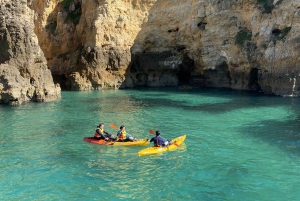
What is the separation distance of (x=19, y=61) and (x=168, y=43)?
21.4m

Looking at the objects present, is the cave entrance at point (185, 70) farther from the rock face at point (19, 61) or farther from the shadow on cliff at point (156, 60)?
the rock face at point (19, 61)

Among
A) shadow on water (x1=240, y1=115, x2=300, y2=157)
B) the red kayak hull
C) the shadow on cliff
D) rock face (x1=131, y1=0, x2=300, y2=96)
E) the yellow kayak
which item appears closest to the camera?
the yellow kayak

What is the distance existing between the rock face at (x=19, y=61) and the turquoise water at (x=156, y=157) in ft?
11.2

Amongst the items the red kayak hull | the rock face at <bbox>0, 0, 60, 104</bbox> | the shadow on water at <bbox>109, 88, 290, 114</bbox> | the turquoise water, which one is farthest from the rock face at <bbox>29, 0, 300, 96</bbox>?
the red kayak hull

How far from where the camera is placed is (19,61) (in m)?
31.1

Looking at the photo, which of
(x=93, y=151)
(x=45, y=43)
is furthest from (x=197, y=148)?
(x=45, y=43)

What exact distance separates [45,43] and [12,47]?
17177 millimetres

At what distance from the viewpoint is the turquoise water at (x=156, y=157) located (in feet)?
36.6

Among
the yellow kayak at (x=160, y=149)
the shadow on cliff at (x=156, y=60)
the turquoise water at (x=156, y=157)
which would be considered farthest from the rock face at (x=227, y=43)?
the yellow kayak at (x=160, y=149)

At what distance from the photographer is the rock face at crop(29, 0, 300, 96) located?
34.4 metres

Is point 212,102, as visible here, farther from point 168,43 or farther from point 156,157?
point 168,43

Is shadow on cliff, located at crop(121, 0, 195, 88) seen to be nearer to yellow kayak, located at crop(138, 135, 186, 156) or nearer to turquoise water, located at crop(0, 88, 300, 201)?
turquoise water, located at crop(0, 88, 300, 201)

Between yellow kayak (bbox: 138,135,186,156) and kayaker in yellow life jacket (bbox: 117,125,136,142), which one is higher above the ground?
kayaker in yellow life jacket (bbox: 117,125,136,142)

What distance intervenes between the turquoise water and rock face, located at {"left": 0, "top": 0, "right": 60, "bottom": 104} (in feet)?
11.2
